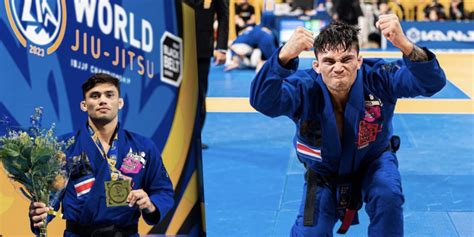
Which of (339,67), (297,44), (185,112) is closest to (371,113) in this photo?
(339,67)

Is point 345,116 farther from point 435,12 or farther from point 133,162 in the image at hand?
point 435,12

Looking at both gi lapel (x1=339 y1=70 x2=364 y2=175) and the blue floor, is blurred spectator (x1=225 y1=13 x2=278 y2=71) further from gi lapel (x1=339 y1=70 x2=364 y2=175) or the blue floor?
gi lapel (x1=339 y1=70 x2=364 y2=175)

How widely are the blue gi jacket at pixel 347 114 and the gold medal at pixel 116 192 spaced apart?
0.89m

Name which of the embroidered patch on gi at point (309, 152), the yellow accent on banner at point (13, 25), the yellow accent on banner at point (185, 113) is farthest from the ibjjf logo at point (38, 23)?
the embroidered patch on gi at point (309, 152)

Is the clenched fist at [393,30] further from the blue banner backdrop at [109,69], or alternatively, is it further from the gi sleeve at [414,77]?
the blue banner backdrop at [109,69]

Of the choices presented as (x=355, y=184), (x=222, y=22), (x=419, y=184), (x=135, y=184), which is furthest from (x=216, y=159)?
(x=135, y=184)

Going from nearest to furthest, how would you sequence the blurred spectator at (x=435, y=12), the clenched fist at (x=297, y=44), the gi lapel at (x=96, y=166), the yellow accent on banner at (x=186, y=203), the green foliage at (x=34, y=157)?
1. the green foliage at (x=34, y=157)
2. the gi lapel at (x=96, y=166)
3. the yellow accent on banner at (x=186, y=203)
4. the clenched fist at (x=297, y=44)
5. the blurred spectator at (x=435, y=12)

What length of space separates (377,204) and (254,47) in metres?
10.7

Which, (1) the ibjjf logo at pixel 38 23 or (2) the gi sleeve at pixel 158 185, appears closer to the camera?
(1) the ibjjf logo at pixel 38 23

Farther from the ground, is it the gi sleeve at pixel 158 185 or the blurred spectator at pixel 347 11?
the gi sleeve at pixel 158 185

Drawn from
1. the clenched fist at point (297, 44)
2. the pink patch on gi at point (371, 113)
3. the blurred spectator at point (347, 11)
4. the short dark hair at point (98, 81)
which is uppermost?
the clenched fist at point (297, 44)

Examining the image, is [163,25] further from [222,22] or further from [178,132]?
[222,22]

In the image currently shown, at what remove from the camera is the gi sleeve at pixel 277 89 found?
3.56 meters

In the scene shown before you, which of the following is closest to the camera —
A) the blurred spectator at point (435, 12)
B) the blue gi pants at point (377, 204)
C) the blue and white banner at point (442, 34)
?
the blue gi pants at point (377, 204)
